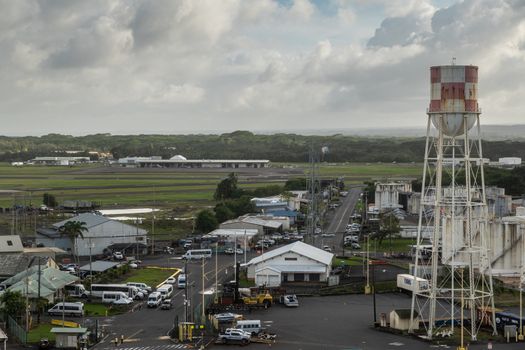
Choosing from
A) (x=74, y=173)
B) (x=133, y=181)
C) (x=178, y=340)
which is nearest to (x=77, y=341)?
(x=178, y=340)

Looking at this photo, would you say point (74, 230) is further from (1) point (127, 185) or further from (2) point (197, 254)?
(1) point (127, 185)

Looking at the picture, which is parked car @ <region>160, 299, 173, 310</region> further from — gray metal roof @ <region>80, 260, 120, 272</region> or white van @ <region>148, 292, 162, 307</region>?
gray metal roof @ <region>80, 260, 120, 272</region>

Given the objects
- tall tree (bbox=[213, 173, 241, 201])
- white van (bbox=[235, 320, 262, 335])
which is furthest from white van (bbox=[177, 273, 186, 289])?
tall tree (bbox=[213, 173, 241, 201])

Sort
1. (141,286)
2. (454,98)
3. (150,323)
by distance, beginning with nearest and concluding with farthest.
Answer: (454,98) < (150,323) < (141,286)

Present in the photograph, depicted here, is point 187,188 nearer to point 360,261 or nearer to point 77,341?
point 360,261

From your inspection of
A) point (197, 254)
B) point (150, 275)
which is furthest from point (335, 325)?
point (197, 254)

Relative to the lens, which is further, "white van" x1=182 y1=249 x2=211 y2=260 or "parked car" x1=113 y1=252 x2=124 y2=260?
"parked car" x1=113 y1=252 x2=124 y2=260

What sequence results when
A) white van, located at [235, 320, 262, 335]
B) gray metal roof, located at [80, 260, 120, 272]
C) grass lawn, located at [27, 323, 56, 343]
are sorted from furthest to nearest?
gray metal roof, located at [80, 260, 120, 272] → white van, located at [235, 320, 262, 335] → grass lawn, located at [27, 323, 56, 343]
